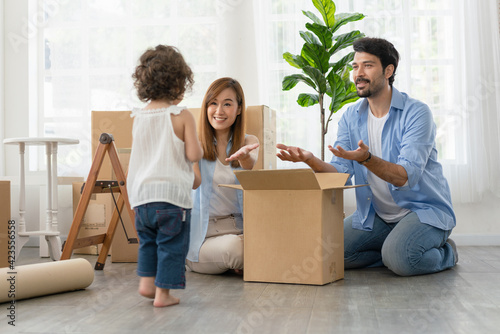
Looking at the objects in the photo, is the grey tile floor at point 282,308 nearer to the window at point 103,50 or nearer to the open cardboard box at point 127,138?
the open cardboard box at point 127,138

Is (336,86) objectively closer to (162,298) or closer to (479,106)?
(479,106)

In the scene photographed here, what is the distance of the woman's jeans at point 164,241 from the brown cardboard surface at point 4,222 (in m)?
0.93

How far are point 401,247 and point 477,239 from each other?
5.24 feet

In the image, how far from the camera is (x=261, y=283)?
2250 mm

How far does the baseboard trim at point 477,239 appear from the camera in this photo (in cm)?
371

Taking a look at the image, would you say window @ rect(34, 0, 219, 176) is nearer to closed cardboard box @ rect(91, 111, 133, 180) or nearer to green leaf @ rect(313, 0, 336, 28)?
closed cardboard box @ rect(91, 111, 133, 180)

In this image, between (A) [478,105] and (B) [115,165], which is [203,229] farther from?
(A) [478,105]

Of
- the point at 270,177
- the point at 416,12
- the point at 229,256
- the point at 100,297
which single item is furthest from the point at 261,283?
the point at 416,12

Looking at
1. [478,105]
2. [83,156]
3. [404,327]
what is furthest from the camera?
[83,156]

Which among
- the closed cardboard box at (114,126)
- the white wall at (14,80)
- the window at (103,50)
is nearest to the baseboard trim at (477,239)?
the window at (103,50)

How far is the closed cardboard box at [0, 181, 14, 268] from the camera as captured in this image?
8.09 feet

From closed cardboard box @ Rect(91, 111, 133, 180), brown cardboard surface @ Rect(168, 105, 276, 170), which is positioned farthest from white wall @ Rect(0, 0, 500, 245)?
brown cardboard surface @ Rect(168, 105, 276, 170)

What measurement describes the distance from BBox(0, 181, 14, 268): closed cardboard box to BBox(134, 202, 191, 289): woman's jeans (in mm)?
926

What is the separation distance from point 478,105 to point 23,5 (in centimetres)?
328
